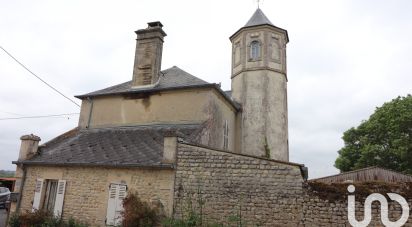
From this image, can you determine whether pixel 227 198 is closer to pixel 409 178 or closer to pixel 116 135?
pixel 116 135

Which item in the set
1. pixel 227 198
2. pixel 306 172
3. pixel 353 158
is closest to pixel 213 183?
pixel 227 198

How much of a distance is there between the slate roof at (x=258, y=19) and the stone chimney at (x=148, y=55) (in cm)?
564

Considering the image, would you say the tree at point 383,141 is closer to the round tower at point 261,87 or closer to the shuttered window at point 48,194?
the round tower at point 261,87

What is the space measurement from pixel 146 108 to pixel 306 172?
295 inches

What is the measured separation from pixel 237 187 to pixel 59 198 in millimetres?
6374

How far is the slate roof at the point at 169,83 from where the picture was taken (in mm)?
13055

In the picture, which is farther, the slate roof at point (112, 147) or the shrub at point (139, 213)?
the slate roof at point (112, 147)

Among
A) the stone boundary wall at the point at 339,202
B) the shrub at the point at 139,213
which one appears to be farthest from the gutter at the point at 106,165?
the stone boundary wall at the point at 339,202

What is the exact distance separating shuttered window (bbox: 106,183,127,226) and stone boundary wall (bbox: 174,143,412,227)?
1.92 meters

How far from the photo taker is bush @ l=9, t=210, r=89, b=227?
10.1m

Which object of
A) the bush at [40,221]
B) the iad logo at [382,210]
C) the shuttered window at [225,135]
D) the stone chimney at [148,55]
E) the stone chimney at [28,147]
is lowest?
the bush at [40,221]

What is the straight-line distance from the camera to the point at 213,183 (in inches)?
368

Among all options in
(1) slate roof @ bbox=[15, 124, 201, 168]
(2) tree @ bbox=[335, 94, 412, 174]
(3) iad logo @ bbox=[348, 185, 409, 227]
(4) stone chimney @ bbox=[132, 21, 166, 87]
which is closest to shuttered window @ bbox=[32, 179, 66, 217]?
(1) slate roof @ bbox=[15, 124, 201, 168]

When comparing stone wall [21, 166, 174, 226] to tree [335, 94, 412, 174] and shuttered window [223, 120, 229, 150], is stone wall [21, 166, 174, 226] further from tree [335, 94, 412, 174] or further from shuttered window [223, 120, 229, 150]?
tree [335, 94, 412, 174]
